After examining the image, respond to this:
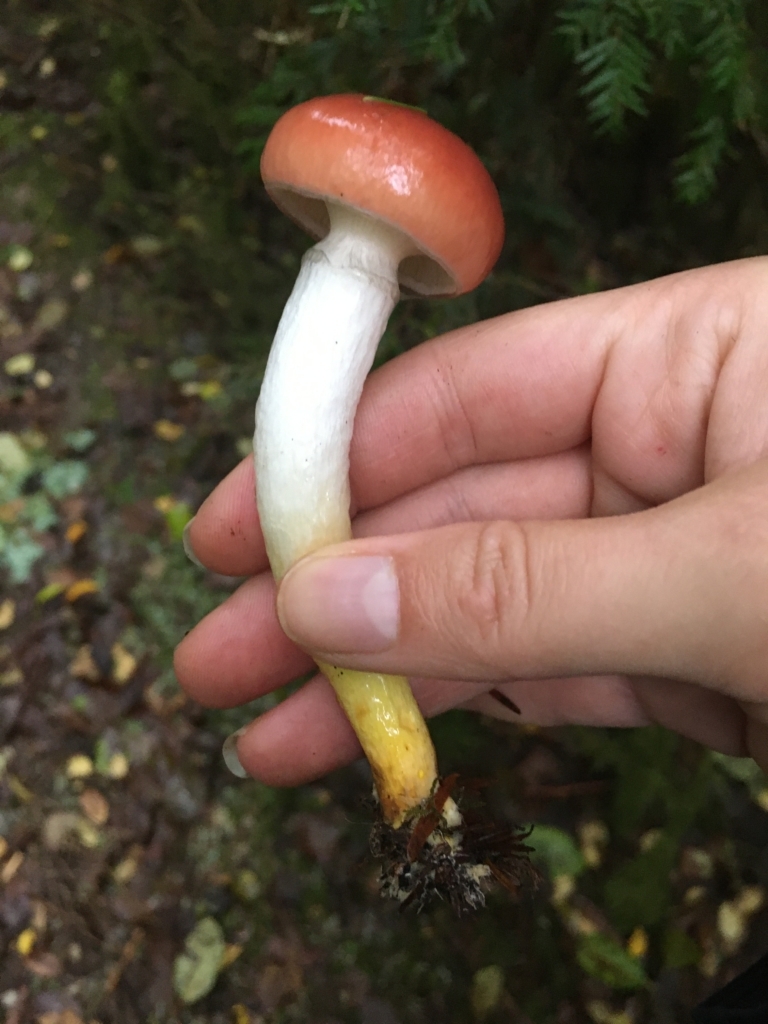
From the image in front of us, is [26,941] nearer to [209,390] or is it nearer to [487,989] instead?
[487,989]

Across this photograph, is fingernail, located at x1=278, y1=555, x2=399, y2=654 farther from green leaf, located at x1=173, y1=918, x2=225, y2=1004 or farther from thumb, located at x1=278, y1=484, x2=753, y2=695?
green leaf, located at x1=173, y1=918, x2=225, y2=1004

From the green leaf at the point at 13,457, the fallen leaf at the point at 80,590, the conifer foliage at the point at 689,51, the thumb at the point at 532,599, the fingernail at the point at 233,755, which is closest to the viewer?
the thumb at the point at 532,599

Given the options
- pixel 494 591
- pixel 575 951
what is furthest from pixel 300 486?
pixel 575 951

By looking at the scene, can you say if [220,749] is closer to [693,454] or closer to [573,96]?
[693,454]

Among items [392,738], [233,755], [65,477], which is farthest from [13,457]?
[392,738]

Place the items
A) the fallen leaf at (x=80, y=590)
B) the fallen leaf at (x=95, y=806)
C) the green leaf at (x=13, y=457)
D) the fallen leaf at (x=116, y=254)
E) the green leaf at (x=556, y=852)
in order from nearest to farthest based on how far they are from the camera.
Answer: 1. the green leaf at (x=556, y=852)
2. the fallen leaf at (x=95, y=806)
3. the fallen leaf at (x=80, y=590)
4. the green leaf at (x=13, y=457)
5. the fallen leaf at (x=116, y=254)

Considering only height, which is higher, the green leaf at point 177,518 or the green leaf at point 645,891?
the green leaf at point 177,518

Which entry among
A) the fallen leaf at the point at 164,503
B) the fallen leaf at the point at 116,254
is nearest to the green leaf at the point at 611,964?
the fallen leaf at the point at 164,503

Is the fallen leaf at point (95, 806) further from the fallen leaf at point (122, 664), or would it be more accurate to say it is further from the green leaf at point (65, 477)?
the green leaf at point (65, 477)
